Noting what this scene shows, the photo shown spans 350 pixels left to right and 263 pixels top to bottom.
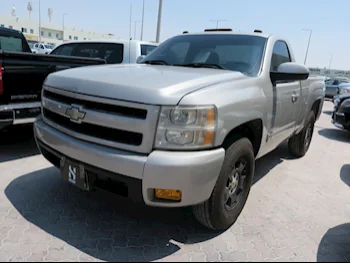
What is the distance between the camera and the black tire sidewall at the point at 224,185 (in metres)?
2.35

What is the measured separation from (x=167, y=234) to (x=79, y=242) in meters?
0.72

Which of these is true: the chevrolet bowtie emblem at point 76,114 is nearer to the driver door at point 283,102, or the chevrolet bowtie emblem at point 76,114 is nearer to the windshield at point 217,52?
the windshield at point 217,52

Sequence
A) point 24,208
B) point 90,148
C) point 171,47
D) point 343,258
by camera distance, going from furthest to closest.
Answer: point 171,47, point 24,208, point 343,258, point 90,148

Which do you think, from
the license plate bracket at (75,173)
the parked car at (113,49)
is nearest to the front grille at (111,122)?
the license plate bracket at (75,173)

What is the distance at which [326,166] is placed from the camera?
4.91 metres

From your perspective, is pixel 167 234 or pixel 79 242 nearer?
pixel 79 242

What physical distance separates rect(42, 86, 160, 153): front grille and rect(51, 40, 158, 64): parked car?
371 cm

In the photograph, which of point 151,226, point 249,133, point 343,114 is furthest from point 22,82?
point 343,114

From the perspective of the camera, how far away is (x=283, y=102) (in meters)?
3.45

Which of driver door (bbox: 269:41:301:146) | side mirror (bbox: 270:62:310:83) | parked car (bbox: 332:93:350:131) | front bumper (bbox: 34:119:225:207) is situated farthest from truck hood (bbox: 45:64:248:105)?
parked car (bbox: 332:93:350:131)

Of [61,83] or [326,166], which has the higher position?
[61,83]

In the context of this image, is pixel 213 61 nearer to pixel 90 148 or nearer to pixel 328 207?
pixel 90 148

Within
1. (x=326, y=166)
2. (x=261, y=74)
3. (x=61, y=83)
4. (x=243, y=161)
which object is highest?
(x=261, y=74)

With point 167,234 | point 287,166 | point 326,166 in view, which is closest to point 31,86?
point 167,234
